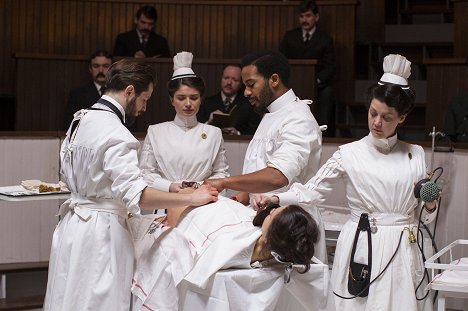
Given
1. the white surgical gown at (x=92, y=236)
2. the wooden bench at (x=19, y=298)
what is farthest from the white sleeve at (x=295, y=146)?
the wooden bench at (x=19, y=298)

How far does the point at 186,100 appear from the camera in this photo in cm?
489

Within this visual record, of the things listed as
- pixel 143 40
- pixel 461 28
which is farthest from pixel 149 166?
pixel 461 28

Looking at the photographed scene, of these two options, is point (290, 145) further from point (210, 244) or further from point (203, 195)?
point (210, 244)

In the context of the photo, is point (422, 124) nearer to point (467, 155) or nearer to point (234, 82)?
point (234, 82)

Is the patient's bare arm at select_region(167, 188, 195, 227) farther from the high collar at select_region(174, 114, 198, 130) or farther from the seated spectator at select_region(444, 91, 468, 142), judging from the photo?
the seated spectator at select_region(444, 91, 468, 142)

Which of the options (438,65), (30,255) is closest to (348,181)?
(30,255)

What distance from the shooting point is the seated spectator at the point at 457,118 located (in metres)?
6.13

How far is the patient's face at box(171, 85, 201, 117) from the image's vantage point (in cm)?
487

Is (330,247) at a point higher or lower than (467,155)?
lower

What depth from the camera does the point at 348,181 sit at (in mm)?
4035

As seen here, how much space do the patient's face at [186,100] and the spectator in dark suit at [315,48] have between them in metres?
2.67

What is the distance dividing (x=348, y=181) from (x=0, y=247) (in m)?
2.61

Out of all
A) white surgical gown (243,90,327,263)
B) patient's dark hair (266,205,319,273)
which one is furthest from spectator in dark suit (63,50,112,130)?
patient's dark hair (266,205,319,273)

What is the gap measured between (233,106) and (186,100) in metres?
1.81
